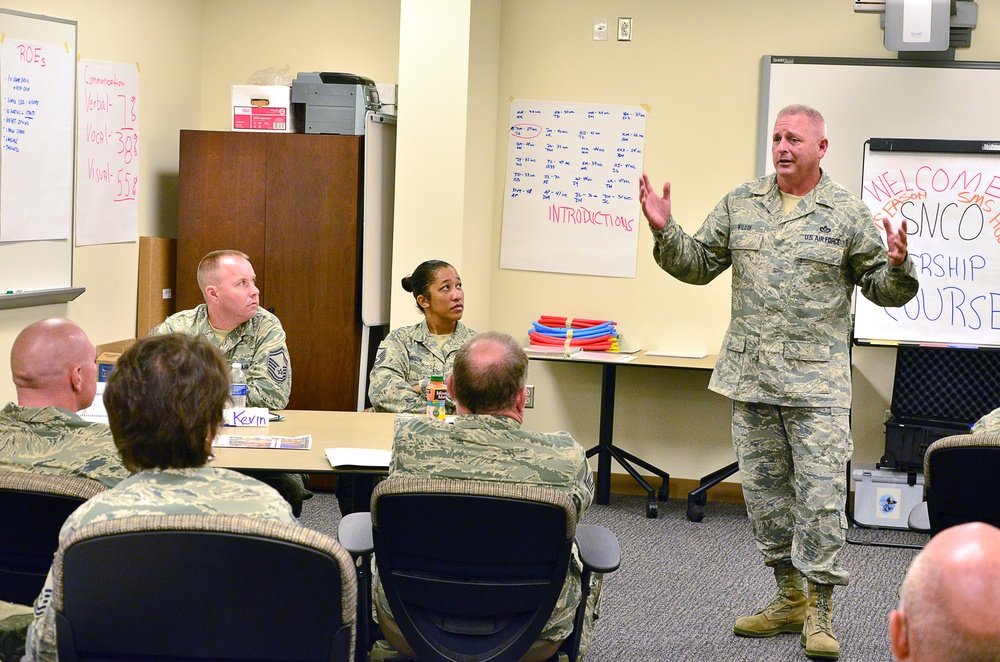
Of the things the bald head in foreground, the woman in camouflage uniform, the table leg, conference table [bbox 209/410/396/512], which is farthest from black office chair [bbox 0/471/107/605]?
the table leg

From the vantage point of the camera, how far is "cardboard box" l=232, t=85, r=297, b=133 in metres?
4.94

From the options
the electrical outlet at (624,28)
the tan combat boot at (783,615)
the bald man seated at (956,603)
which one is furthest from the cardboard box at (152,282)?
the bald man seated at (956,603)

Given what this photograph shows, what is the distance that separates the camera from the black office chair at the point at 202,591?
1457mm

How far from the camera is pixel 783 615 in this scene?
3.41m

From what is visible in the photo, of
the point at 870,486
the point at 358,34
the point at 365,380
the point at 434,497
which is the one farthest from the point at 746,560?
the point at 358,34

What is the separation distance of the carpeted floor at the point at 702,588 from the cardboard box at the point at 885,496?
0.06 meters

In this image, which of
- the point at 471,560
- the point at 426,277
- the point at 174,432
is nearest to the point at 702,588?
the point at 426,277

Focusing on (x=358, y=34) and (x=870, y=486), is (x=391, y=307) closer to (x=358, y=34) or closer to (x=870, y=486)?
(x=358, y=34)

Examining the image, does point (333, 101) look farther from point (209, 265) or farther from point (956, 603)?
point (956, 603)

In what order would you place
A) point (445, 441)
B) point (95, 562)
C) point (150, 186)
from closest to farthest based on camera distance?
point (95, 562)
point (445, 441)
point (150, 186)

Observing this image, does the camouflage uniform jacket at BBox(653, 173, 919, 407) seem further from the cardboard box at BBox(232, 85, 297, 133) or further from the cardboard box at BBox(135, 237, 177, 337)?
the cardboard box at BBox(135, 237, 177, 337)

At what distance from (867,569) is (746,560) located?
0.47 m

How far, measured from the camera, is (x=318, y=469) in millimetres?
2619

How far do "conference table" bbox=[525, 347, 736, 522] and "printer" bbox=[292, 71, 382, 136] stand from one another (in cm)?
135
